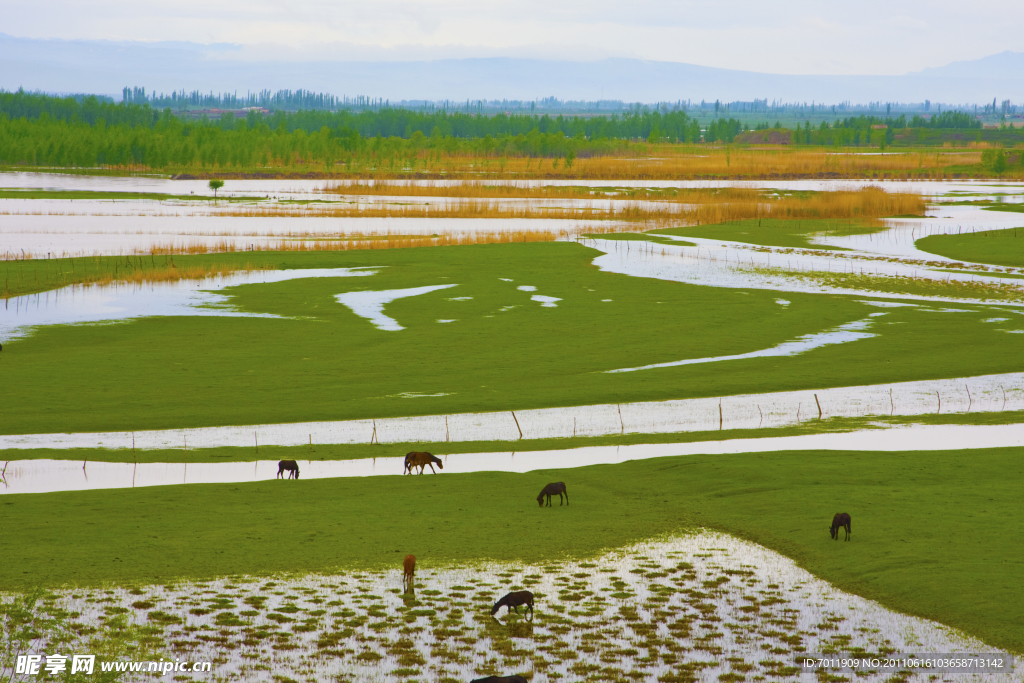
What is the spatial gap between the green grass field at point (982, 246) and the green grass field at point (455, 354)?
75.2 ft

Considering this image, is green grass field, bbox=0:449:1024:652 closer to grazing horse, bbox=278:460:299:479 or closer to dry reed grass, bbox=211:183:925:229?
grazing horse, bbox=278:460:299:479

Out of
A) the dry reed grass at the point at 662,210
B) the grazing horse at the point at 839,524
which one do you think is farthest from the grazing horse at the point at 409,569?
the dry reed grass at the point at 662,210

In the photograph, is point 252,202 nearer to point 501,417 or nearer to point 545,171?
point 545,171

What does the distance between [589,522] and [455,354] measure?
22996 millimetres

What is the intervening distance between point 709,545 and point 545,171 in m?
173

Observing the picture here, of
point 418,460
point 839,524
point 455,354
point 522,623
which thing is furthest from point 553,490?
point 455,354

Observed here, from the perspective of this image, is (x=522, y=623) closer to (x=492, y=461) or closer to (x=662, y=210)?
(x=492, y=461)

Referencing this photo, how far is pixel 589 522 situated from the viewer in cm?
2339

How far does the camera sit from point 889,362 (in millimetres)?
44219

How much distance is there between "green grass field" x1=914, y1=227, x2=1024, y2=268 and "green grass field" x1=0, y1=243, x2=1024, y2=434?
2293 cm

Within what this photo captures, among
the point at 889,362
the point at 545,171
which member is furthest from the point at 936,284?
the point at 545,171

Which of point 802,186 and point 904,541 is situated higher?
point 802,186

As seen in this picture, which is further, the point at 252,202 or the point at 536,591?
the point at 252,202

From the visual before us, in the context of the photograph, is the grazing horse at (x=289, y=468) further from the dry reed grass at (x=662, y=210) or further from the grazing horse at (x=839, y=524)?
the dry reed grass at (x=662, y=210)
